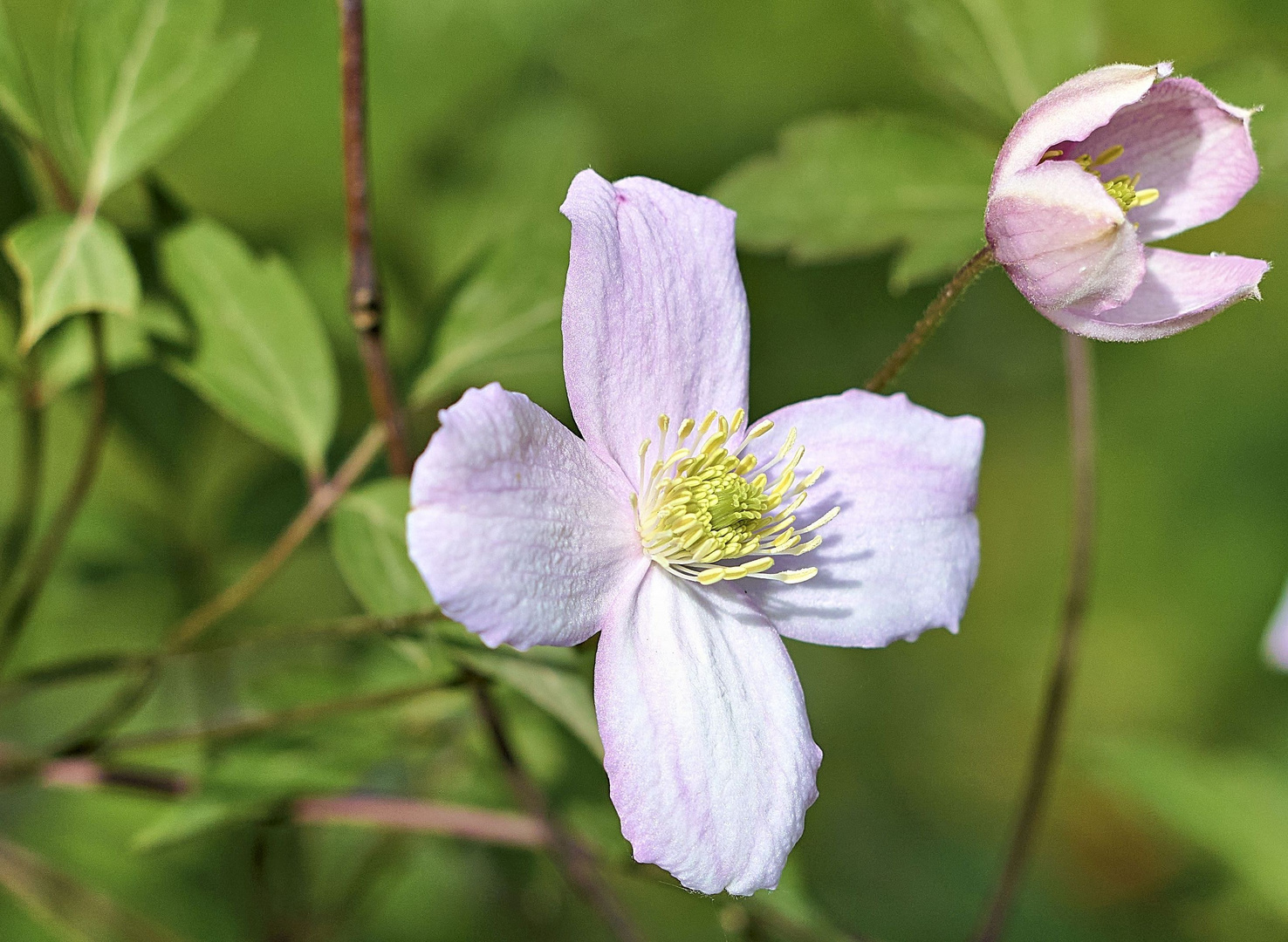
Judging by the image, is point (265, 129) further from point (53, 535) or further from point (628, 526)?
point (628, 526)

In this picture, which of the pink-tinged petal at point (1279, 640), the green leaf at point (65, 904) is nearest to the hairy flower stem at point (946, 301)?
the pink-tinged petal at point (1279, 640)

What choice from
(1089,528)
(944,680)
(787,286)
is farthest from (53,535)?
(944,680)

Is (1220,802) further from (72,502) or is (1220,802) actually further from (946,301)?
(72,502)

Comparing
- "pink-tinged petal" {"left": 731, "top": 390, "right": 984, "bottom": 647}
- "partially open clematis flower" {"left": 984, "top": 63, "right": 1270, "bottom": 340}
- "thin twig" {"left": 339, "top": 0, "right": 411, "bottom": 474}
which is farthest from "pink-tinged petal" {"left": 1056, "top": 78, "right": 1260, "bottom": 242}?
"thin twig" {"left": 339, "top": 0, "right": 411, "bottom": 474}

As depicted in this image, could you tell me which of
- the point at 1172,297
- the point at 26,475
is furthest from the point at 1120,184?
the point at 26,475

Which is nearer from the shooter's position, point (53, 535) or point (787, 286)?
point (53, 535)
